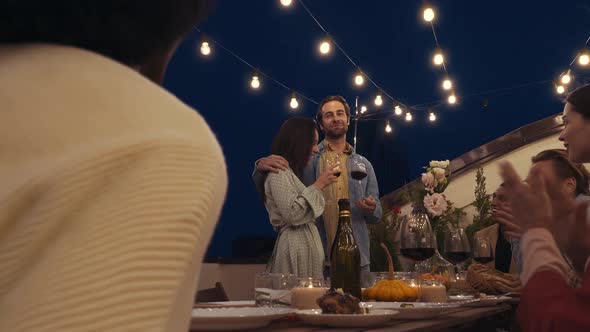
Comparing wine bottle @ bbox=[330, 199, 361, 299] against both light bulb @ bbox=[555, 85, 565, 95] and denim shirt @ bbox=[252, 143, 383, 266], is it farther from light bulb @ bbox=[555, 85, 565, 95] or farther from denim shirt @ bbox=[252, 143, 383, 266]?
light bulb @ bbox=[555, 85, 565, 95]

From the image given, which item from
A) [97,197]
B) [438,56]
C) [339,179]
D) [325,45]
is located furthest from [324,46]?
[97,197]

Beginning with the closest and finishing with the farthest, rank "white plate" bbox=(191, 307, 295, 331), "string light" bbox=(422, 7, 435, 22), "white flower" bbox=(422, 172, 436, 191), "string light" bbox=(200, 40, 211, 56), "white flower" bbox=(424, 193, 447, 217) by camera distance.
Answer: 1. "white plate" bbox=(191, 307, 295, 331)
2. "white flower" bbox=(424, 193, 447, 217)
3. "white flower" bbox=(422, 172, 436, 191)
4. "string light" bbox=(422, 7, 435, 22)
5. "string light" bbox=(200, 40, 211, 56)

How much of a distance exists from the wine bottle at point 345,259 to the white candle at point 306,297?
0.24 meters

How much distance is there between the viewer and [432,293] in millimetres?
1924

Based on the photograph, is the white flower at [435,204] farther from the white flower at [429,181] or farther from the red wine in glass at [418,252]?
the red wine in glass at [418,252]

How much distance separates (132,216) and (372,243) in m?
5.13

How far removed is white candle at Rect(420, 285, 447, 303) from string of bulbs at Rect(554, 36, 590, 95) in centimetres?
487

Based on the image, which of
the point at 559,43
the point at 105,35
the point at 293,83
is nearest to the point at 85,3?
the point at 105,35

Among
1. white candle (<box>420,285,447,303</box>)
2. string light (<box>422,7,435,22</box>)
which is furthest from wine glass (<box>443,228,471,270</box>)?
string light (<box>422,7,435,22</box>)

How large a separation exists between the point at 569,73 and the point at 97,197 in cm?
724

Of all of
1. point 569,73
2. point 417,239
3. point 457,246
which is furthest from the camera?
point 569,73

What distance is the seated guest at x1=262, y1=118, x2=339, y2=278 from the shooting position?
2.95m

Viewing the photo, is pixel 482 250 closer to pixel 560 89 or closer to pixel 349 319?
pixel 349 319

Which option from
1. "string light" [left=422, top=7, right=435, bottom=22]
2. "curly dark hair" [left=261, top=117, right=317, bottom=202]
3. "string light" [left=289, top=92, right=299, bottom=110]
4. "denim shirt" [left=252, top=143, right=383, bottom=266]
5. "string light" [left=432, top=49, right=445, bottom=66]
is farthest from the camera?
"string light" [left=289, top=92, right=299, bottom=110]
